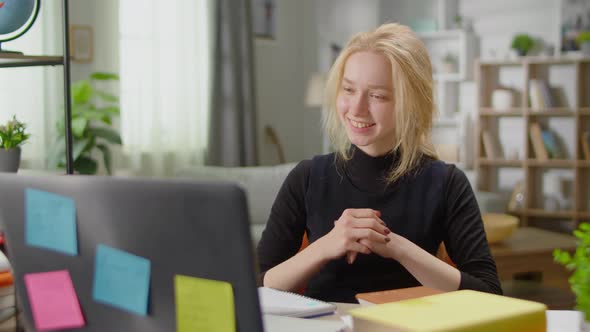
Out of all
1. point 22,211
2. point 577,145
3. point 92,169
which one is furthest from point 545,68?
point 22,211

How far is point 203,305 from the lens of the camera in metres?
0.74

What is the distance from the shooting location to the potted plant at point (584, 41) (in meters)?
5.75

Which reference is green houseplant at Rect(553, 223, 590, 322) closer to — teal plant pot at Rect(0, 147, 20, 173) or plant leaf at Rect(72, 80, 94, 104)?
teal plant pot at Rect(0, 147, 20, 173)

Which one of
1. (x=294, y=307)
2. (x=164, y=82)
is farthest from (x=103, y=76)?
(x=294, y=307)

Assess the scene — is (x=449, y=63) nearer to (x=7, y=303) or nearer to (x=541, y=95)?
(x=541, y=95)

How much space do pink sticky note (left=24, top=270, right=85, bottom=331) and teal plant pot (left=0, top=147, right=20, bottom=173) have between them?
2.99 ft

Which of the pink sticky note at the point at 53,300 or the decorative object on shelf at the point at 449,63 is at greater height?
the decorative object on shelf at the point at 449,63

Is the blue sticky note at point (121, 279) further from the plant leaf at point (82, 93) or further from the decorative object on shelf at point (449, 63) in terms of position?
the decorative object on shelf at point (449, 63)

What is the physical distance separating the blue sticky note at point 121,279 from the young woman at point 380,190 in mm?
626

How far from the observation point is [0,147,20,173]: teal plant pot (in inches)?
68.7

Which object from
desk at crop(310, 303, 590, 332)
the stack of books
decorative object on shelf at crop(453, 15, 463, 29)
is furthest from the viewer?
decorative object on shelf at crop(453, 15, 463, 29)

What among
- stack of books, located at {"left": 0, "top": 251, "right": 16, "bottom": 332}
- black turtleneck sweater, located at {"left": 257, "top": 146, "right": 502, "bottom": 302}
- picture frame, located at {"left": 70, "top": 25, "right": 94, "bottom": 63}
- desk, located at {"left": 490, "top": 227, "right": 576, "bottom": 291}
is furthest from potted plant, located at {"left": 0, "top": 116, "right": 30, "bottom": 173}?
picture frame, located at {"left": 70, "top": 25, "right": 94, "bottom": 63}

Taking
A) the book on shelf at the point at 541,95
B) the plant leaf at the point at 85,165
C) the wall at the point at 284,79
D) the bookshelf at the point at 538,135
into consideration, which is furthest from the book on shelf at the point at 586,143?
the plant leaf at the point at 85,165

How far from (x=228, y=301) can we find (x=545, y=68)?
598cm
